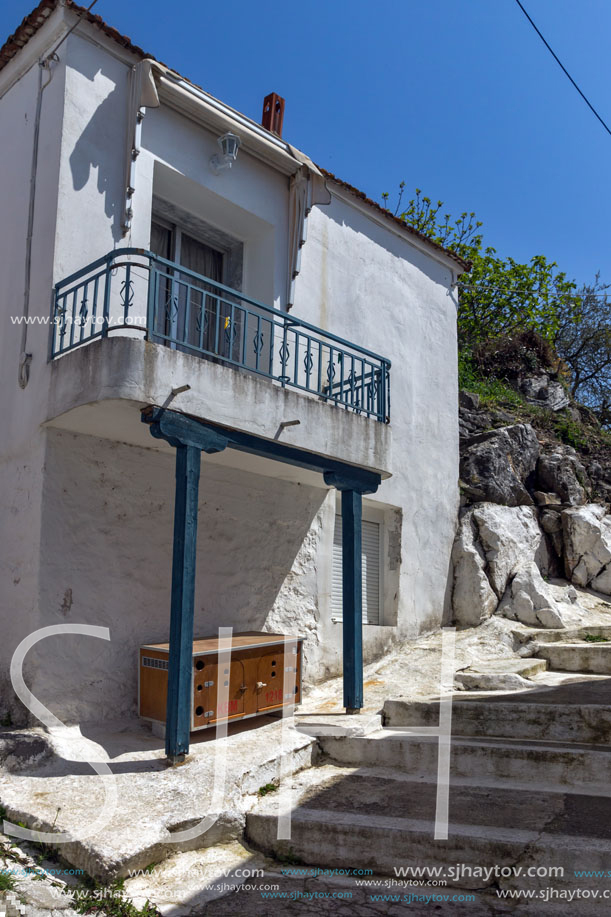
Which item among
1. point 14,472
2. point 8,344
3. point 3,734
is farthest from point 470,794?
point 8,344

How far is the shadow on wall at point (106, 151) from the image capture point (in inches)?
318

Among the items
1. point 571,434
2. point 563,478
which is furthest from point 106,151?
point 571,434

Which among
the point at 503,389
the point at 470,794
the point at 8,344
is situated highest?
the point at 503,389

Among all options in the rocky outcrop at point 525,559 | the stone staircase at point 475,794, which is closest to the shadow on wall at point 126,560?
the stone staircase at point 475,794

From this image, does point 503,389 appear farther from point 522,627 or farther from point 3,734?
point 3,734

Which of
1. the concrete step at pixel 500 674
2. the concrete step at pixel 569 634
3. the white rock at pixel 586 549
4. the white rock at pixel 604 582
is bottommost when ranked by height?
the concrete step at pixel 500 674

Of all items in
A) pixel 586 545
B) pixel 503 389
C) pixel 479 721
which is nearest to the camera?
pixel 479 721

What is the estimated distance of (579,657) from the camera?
960 cm

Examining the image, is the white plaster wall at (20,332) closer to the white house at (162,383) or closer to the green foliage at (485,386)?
the white house at (162,383)

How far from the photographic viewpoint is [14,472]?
786cm

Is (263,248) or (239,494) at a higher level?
(263,248)

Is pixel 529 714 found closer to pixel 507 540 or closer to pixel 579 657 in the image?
pixel 579 657

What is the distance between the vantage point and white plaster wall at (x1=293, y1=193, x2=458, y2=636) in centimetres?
1072

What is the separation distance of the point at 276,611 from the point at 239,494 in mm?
1444
